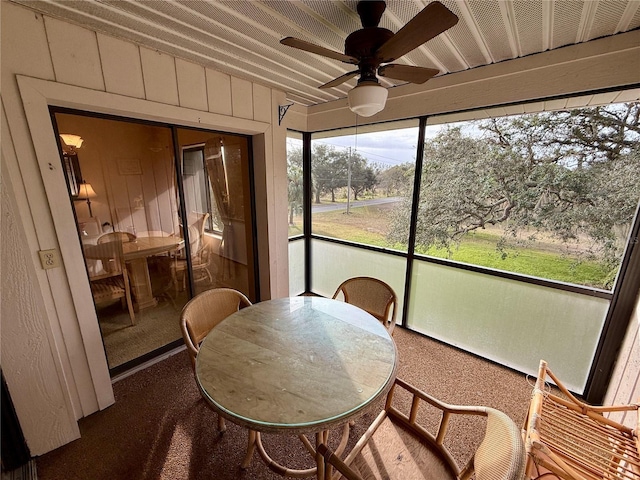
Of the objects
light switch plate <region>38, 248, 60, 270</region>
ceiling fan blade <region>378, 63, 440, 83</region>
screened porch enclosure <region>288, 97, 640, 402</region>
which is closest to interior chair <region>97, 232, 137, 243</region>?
light switch plate <region>38, 248, 60, 270</region>

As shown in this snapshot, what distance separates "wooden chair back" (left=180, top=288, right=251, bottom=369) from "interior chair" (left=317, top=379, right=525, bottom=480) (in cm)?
97

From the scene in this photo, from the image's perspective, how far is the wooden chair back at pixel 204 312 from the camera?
1.56 meters

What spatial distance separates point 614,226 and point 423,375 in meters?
1.73

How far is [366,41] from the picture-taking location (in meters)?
1.18

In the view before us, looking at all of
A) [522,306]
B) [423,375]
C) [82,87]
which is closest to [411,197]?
[522,306]

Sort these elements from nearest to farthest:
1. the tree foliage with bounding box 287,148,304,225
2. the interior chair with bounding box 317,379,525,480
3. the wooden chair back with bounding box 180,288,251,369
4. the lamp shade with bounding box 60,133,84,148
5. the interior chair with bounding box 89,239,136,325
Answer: the interior chair with bounding box 317,379,525,480, the wooden chair back with bounding box 180,288,251,369, the lamp shade with bounding box 60,133,84,148, the interior chair with bounding box 89,239,136,325, the tree foliage with bounding box 287,148,304,225

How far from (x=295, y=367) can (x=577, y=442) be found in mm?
1487

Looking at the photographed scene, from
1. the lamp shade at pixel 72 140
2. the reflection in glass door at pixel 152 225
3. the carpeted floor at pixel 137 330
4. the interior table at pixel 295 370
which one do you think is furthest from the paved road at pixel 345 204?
the lamp shade at pixel 72 140

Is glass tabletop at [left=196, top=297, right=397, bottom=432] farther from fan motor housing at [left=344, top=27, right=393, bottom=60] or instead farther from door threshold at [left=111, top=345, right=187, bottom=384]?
fan motor housing at [left=344, top=27, right=393, bottom=60]

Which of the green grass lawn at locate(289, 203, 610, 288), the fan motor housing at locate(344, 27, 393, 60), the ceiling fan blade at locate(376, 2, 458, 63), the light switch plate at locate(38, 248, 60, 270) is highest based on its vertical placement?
the fan motor housing at locate(344, 27, 393, 60)

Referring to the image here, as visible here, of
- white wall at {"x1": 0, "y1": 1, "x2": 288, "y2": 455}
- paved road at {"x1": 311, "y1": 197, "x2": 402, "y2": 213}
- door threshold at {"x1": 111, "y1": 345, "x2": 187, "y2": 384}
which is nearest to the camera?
white wall at {"x1": 0, "y1": 1, "x2": 288, "y2": 455}

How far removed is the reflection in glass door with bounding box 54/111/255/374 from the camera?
2.32 m

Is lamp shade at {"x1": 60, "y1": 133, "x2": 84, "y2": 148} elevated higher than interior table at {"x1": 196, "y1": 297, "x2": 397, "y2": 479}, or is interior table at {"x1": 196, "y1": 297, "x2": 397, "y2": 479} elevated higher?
lamp shade at {"x1": 60, "y1": 133, "x2": 84, "y2": 148}

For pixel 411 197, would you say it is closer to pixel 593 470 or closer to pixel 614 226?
pixel 614 226
